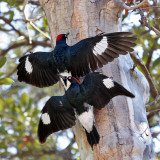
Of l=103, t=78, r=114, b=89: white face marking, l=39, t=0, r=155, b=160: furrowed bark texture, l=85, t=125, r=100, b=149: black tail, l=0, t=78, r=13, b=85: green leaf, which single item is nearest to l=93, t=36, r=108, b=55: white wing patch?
l=39, t=0, r=155, b=160: furrowed bark texture

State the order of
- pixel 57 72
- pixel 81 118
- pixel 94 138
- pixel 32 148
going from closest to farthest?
pixel 94 138, pixel 81 118, pixel 57 72, pixel 32 148

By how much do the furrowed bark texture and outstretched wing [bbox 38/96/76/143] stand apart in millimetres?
115

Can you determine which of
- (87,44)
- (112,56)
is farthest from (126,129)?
(87,44)

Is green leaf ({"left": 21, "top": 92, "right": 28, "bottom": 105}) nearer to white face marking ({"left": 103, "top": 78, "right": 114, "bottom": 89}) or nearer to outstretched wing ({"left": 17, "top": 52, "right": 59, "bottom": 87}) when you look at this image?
outstretched wing ({"left": 17, "top": 52, "right": 59, "bottom": 87})

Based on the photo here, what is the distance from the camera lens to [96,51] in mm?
2578

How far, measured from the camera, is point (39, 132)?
276 centimetres

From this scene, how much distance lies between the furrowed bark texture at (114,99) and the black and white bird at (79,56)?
15 centimetres

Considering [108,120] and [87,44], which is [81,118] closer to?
[108,120]

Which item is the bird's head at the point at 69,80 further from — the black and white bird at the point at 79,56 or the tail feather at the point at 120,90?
the tail feather at the point at 120,90

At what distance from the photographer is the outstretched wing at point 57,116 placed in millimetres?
2492

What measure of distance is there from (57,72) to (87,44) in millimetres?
373

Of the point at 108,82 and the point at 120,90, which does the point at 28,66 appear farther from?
the point at 120,90

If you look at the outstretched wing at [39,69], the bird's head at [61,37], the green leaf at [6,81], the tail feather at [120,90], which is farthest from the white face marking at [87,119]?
the green leaf at [6,81]

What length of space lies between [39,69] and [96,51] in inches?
23.8
